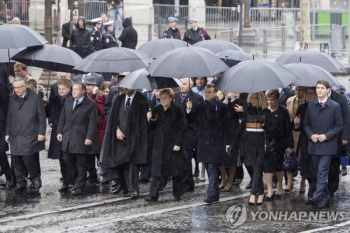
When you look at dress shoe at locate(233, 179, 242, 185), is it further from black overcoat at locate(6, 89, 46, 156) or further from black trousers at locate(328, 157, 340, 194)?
black overcoat at locate(6, 89, 46, 156)

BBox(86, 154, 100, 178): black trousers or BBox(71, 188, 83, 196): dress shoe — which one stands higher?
BBox(86, 154, 100, 178): black trousers

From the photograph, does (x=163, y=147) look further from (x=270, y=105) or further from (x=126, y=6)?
(x=126, y=6)

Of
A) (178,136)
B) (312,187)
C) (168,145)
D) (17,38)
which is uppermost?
(17,38)

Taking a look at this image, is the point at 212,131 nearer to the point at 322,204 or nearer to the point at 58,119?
the point at 322,204

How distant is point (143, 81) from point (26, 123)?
193cm

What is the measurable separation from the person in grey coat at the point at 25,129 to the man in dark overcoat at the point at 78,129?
316mm

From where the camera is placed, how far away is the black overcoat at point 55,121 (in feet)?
46.1

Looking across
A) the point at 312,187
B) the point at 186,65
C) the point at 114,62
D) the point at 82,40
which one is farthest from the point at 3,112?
the point at 82,40

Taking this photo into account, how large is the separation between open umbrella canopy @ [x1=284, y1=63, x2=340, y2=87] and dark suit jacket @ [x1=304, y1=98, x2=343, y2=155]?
53 centimetres

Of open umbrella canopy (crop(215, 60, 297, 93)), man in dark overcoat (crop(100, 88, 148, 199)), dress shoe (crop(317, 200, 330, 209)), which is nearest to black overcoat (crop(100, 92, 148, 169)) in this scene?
man in dark overcoat (crop(100, 88, 148, 199))

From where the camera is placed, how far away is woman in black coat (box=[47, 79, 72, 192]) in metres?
13.9

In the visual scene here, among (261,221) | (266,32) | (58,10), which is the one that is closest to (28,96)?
(261,221)

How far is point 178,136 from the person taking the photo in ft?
42.6

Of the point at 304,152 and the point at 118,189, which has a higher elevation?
the point at 304,152
